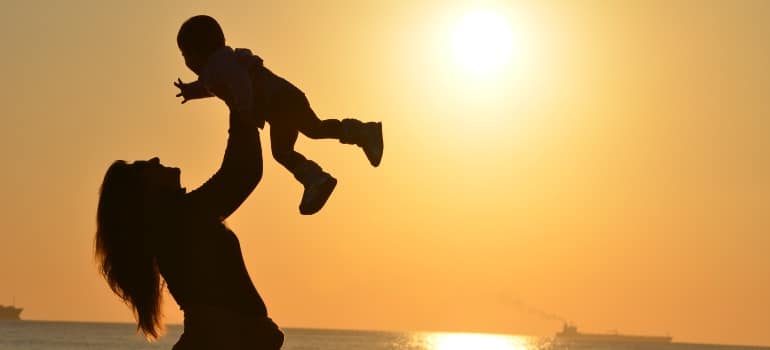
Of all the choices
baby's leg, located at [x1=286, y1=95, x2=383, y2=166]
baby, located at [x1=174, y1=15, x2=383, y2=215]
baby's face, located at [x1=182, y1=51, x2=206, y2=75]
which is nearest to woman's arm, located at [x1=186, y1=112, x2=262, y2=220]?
baby, located at [x1=174, y1=15, x2=383, y2=215]

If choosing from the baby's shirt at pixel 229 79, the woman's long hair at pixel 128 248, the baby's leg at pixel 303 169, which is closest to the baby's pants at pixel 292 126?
the baby's leg at pixel 303 169

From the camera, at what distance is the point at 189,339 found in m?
5.29

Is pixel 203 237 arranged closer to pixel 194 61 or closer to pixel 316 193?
pixel 194 61

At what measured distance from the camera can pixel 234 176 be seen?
5.25 m

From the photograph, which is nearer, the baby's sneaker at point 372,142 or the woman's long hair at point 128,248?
the woman's long hair at point 128,248

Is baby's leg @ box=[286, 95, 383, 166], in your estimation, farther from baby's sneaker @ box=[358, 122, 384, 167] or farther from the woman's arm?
the woman's arm

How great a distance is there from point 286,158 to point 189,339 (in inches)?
53.3

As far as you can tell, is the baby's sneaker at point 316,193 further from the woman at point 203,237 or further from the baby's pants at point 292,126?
the woman at point 203,237

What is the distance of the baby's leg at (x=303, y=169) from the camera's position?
5994 mm

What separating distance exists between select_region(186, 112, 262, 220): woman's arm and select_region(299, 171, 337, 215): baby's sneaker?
52 centimetres

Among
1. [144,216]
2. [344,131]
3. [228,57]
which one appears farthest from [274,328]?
[344,131]

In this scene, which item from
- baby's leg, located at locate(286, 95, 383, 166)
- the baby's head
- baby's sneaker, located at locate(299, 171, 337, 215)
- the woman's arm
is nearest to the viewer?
the woman's arm

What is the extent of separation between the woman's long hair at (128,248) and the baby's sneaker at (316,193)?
24.3 inches

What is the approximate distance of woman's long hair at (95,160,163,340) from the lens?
550 cm
